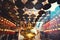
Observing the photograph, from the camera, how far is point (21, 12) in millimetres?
1799

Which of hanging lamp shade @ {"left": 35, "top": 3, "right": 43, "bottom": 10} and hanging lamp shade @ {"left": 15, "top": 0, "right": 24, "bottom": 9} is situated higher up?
→ hanging lamp shade @ {"left": 15, "top": 0, "right": 24, "bottom": 9}

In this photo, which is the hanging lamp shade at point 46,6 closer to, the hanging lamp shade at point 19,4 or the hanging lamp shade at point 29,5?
the hanging lamp shade at point 29,5


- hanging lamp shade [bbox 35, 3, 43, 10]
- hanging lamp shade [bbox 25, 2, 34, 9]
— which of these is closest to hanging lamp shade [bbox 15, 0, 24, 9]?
hanging lamp shade [bbox 25, 2, 34, 9]

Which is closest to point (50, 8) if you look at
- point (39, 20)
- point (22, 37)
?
point (39, 20)

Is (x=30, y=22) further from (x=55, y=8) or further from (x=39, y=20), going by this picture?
(x=55, y=8)

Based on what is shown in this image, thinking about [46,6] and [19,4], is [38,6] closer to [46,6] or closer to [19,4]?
[46,6]

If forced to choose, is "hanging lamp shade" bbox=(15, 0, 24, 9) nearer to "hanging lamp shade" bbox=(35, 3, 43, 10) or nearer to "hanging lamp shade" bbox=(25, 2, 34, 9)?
"hanging lamp shade" bbox=(25, 2, 34, 9)

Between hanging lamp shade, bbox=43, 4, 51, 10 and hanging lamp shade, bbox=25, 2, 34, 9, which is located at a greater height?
hanging lamp shade, bbox=25, 2, 34, 9

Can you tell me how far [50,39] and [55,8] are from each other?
338 millimetres

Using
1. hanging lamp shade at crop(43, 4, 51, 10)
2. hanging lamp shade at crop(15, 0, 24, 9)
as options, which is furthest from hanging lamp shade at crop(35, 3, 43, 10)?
hanging lamp shade at crop(15, 0, 24, 9)

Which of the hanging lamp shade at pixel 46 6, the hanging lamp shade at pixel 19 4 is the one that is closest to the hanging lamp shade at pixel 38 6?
the hanging lamp shade at pixel 46 6

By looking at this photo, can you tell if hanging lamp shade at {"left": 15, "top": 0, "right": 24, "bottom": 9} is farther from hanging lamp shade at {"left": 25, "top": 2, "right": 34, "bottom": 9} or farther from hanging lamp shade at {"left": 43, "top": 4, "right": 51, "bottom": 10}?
hanging lamp shade at {"left": 43, "top": 4, "right": 51, "bottom": 10}

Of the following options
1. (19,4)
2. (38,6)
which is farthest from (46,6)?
(19,4)

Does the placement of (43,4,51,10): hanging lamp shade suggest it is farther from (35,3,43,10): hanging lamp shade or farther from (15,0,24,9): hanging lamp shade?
(15,0,24,9): hanging lamp shade
